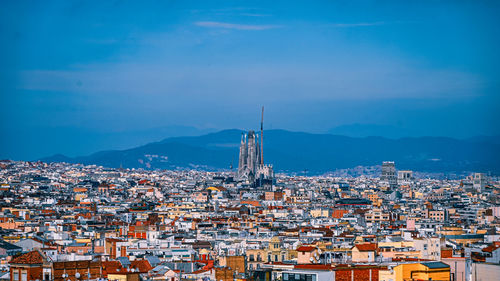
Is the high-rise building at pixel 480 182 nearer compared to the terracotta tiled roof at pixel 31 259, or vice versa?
the terracotta tiled roof at pixel 31 259

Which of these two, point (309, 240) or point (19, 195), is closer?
point (309, 240)

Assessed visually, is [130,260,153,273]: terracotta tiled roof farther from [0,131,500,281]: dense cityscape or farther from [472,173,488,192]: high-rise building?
[472,173,488,192]: high-rise building

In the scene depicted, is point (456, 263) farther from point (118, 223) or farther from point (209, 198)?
point (209, 198)

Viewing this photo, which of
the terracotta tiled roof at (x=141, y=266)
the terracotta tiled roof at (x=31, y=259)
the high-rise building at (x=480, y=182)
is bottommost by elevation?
the terracotta tiled roof at (x=141, y=266)

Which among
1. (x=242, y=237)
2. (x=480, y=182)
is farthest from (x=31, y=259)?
(x=480, y=182)

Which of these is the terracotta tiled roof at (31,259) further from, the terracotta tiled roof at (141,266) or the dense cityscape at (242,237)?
the terracotta tiled roof at (141,266)

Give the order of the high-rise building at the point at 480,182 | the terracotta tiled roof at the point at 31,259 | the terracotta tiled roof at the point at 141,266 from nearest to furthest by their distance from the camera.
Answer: the terracotta tiled roof at the point at 31,259, the terracotta tiled roof at the point at 141,266, the high-rise building at the point at 480,182

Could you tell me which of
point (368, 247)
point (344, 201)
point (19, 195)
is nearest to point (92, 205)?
point (19, 195)

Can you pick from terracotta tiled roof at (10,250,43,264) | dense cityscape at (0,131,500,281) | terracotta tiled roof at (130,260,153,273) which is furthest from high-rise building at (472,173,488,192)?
terracotta tiled roof at (10,250,43,264)

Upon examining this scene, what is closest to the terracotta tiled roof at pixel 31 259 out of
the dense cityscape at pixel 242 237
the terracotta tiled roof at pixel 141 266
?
the dense cityscape at pixel 242 237

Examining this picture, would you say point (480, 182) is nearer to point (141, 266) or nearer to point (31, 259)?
point (141, 266)

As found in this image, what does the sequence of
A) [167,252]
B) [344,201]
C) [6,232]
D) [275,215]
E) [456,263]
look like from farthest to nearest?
[344,201], [275,215], [6,232], [167,252], [456,263]
